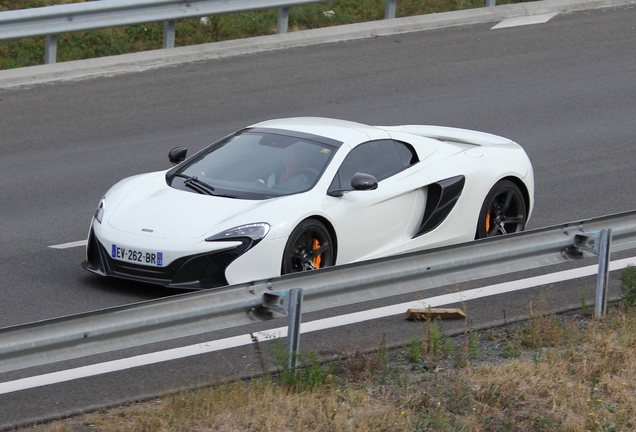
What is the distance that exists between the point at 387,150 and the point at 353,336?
2263 mm

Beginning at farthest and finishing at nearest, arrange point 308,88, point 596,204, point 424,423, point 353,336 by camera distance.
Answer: point 308,88 < point 596,204 < point 353,336 < point 424,423

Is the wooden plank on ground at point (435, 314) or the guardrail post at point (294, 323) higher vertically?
the guardrail post at point (294, 323)

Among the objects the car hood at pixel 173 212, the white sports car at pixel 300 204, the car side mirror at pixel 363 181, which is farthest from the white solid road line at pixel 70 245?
the car side mirror at pixel 363 181

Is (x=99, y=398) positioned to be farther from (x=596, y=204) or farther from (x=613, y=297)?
(x=596, y=204)

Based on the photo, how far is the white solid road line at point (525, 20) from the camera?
18703 mm

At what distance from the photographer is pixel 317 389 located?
256 inches

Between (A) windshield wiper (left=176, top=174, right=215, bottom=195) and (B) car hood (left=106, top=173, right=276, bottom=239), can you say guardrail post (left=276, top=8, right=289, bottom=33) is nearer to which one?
(A) windshield wiper (left=176, top=174, right=215, bottom=195)

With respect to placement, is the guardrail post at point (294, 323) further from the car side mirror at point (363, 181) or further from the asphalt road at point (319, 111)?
the car side mirror at point (363, 181)

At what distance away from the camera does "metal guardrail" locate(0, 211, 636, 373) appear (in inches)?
234

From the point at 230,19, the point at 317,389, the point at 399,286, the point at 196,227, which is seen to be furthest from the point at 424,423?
the point at 230,19

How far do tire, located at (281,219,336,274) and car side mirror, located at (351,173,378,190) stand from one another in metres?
0.41

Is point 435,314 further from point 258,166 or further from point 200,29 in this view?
point 200,29

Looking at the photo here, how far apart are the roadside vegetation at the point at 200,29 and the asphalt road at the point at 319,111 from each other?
1520 millimetres

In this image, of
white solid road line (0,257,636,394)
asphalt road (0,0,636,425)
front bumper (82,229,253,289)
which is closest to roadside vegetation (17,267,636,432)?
white solid road line (0,257,636,394)
